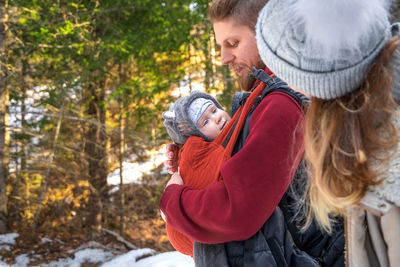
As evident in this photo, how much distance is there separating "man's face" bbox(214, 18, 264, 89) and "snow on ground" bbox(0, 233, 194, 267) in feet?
10.5

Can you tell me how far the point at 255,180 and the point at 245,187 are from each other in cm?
4

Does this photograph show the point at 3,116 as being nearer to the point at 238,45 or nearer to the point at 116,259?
the point at 116,259

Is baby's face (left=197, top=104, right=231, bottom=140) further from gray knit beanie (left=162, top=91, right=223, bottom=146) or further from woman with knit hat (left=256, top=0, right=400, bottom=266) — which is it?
woman with knit hat (left=256, top=0, right=400, bottom=266)

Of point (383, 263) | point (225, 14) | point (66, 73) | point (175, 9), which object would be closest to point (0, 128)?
point (66, 73)

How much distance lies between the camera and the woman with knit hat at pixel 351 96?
3.21ft

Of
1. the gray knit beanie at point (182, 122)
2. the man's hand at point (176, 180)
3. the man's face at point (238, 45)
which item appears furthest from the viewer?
the gray knit beanie at point (182, 122)

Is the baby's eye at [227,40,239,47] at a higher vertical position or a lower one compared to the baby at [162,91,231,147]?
higher

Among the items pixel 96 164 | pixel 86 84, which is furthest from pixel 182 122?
pixel 96 164

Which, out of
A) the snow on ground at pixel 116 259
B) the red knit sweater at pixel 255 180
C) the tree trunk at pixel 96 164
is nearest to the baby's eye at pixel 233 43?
the red knit sweater at pixel 255 180

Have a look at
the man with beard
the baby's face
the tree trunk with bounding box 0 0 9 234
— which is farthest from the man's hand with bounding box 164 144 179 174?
the tree trunk with bounding box 0 0 9 234

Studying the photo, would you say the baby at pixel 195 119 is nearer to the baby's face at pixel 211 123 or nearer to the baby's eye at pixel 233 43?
the baby's face at pixel 211 123

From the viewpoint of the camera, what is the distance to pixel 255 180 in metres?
1.30

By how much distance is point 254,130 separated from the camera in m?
1.37

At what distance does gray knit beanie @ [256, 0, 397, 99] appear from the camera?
989mm
